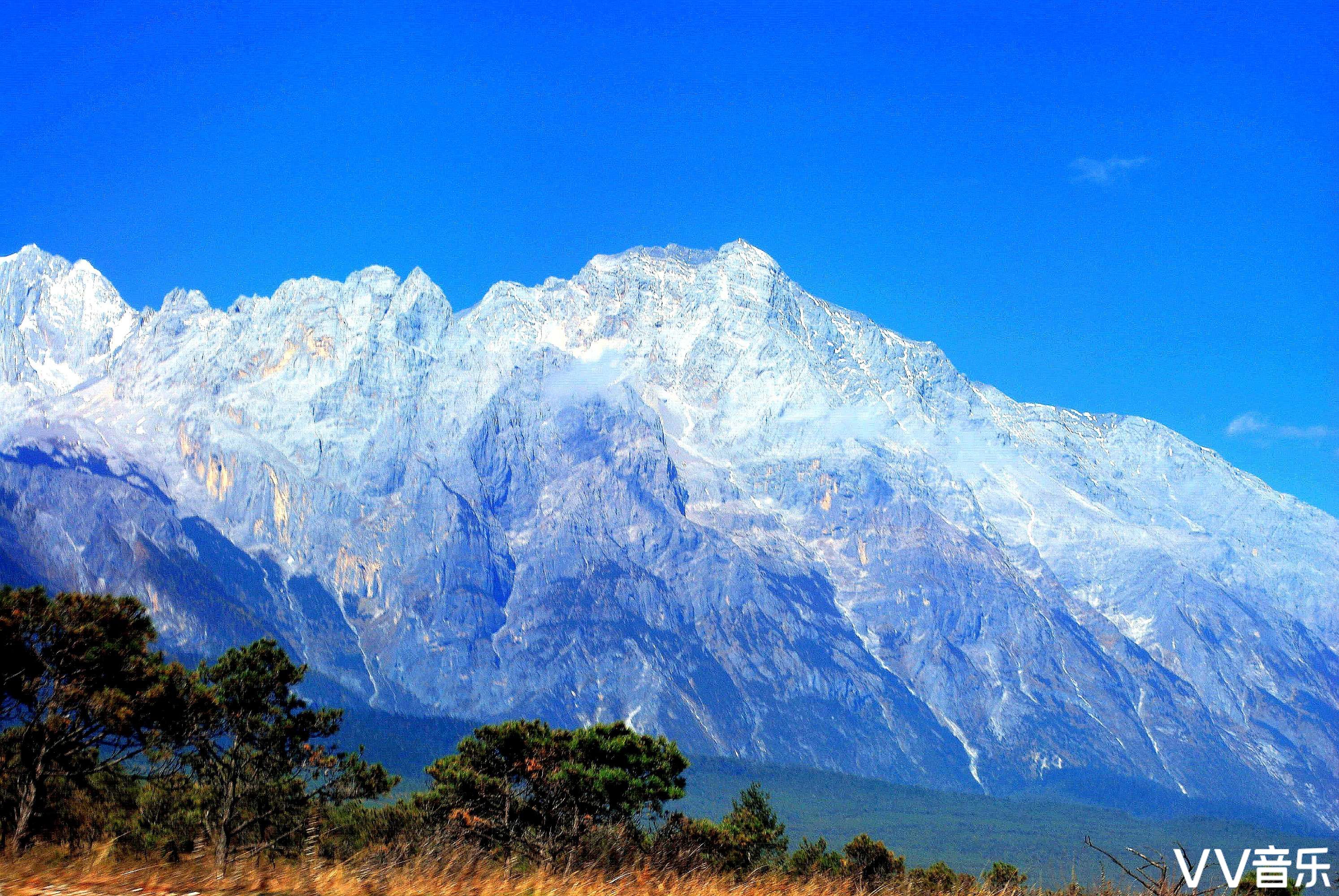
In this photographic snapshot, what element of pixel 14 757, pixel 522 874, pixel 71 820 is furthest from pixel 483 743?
pixel 522 874

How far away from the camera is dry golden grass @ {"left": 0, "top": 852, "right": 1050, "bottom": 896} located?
58.1 feet

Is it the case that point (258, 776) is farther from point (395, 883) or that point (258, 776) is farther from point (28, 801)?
point (395, 883)

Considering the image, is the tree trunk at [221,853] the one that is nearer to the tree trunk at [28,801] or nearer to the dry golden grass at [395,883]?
the dry golden grass at [395,883]

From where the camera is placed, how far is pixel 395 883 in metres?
18.2

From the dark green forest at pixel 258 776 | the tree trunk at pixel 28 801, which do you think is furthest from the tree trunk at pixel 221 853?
the tree trunk at pixel 28 801

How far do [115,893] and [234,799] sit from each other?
112ft

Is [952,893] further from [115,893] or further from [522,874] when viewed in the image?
[115,893]

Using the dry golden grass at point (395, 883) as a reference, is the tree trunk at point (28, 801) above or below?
above

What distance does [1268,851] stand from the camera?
20.4 m

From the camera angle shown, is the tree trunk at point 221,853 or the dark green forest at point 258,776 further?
the dark green forest at point 258,776

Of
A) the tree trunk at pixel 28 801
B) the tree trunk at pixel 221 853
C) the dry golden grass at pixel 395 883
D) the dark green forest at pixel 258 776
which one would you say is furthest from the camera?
the dark green forest at pixel 258 776

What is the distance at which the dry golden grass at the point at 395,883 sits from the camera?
58.1 ft

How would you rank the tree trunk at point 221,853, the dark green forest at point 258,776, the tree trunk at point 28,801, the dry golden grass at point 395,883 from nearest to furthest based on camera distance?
the dry golden grass at point 395,883 < the tree trunk at point 221,853 < the tree trunk at point 28,801 < the dark green forest at point 258,776

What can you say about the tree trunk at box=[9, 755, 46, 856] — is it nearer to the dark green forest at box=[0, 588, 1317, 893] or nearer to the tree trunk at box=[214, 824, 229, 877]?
the dark green forest at box=[0, 588, 1317, 893]
